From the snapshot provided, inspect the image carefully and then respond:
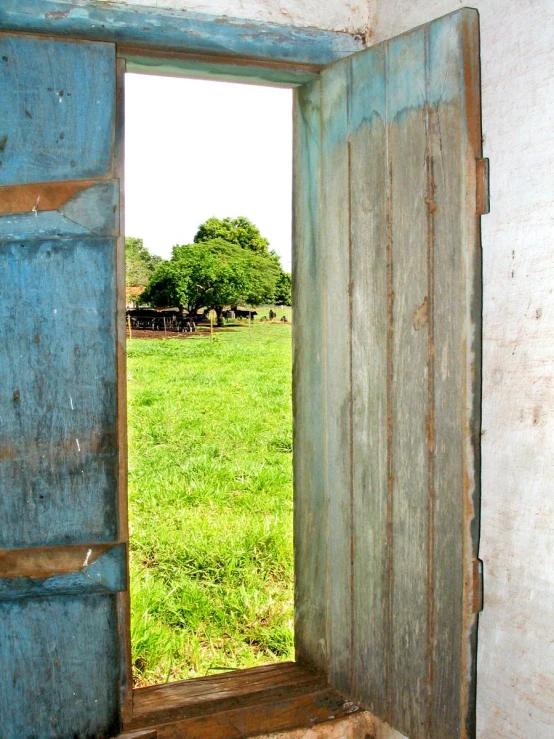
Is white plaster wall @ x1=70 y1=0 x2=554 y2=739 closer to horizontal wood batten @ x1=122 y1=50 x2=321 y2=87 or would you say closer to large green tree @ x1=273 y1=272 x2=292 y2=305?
horizontal wood batten @ x1=122 y1=50 x2=321 y2=87

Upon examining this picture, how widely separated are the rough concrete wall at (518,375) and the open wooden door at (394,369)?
4 centimetres

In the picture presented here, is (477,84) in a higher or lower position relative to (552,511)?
higher

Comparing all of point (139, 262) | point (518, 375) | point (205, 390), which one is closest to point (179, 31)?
point (518, 375)

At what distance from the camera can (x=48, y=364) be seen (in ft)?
5.40

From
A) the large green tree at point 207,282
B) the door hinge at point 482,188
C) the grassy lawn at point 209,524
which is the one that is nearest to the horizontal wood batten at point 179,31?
the door hinge at point 482,188

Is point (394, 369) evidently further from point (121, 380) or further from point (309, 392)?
point (121, 380)

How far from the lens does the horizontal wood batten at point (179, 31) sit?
1593mm

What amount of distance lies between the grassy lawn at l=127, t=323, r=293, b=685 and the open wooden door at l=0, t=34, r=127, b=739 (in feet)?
2.91

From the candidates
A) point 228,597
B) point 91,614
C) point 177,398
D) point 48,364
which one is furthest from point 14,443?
point 177,398

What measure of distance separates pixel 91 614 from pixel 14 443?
46 cm

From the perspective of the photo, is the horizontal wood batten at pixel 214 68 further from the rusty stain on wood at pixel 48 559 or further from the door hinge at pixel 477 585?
the door hinge at pixel 477 585

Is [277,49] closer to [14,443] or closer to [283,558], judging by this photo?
[14,443]

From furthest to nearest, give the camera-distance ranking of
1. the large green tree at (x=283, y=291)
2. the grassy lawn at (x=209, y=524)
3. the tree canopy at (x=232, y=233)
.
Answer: the tree canopy at (x=232, y=233), the large green tree at (x=283, y=291), the grassy lawn at (x=209, y=524)

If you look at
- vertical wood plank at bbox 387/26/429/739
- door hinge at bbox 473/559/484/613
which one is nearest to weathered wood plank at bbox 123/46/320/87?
vertical wood plank at bbox 387/26/429/739
